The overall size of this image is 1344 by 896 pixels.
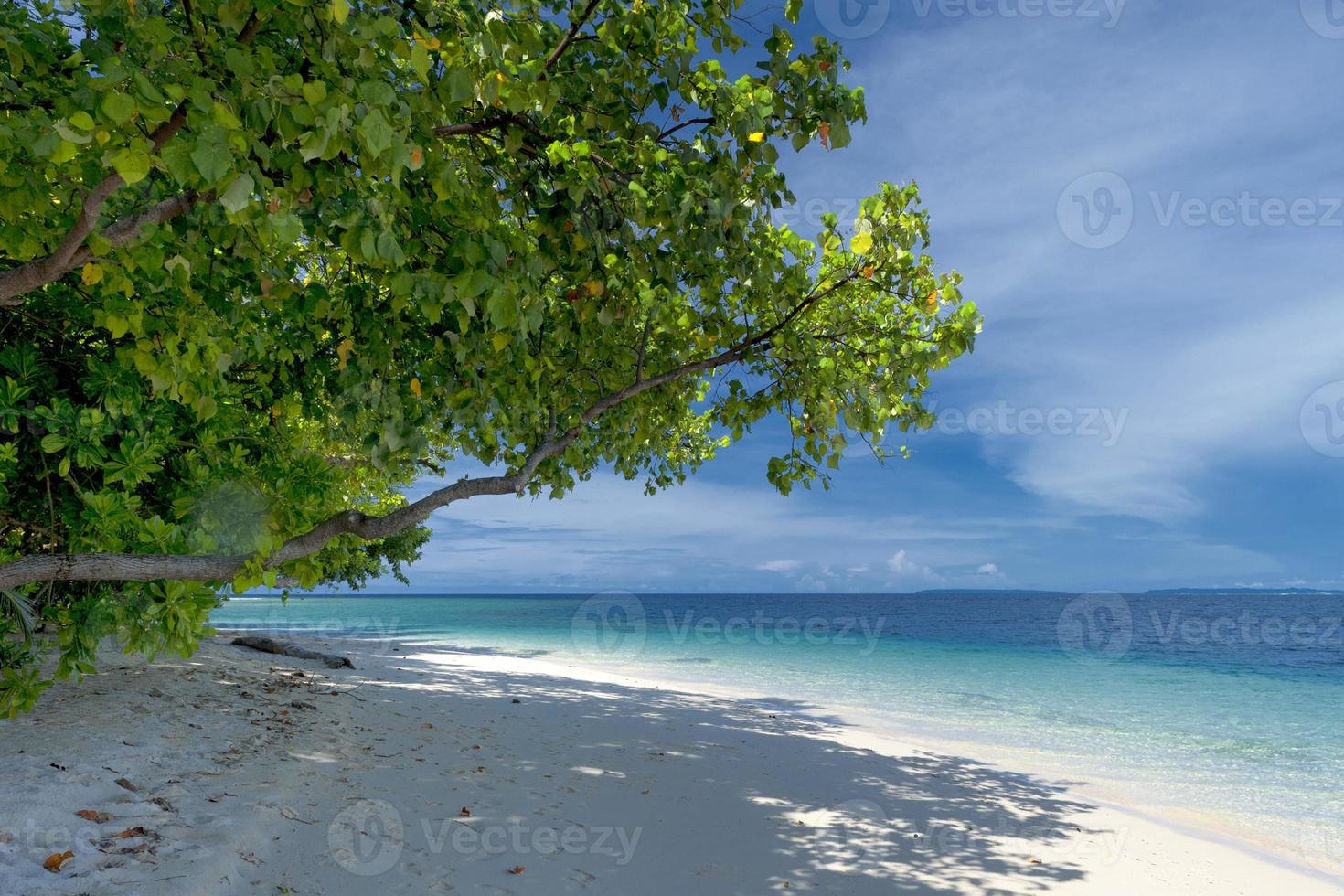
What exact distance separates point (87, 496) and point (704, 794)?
5914 millimetres

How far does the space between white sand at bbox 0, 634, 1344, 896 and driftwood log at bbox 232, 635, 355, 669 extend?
5346 mm

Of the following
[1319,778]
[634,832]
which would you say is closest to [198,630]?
[634,832]

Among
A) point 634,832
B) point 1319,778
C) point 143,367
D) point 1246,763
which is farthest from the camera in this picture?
point 1246,763

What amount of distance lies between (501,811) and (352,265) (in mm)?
5210

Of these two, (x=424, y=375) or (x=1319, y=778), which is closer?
(x=424, y=375)

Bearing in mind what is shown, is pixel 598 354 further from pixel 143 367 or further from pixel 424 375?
pixel 143 367

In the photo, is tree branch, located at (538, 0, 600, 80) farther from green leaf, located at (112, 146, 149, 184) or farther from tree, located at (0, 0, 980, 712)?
green leaf, located at (112, 146, 149, 184)

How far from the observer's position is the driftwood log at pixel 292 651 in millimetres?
16438

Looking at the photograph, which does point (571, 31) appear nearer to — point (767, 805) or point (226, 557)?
point (226, 557)

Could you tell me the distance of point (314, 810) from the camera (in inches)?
222

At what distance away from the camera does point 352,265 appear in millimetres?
7195

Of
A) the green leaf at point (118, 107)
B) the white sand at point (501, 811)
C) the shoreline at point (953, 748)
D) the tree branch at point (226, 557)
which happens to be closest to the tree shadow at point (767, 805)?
the white sand at point (501, 811)

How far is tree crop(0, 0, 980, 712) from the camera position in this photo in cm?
348

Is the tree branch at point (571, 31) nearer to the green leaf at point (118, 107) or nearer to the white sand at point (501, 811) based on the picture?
the green leaf at point (118, 107)
